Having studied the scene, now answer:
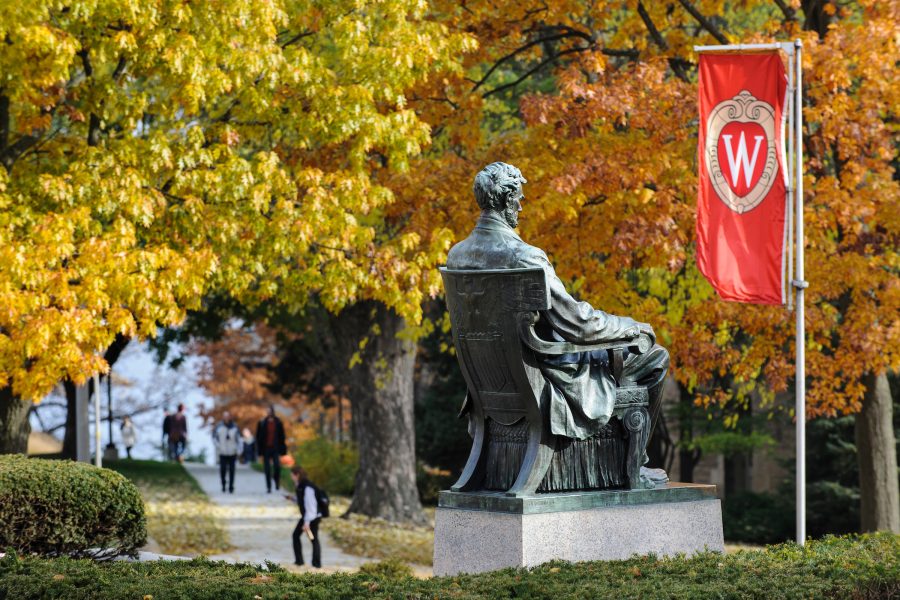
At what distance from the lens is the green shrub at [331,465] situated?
92.6 feet

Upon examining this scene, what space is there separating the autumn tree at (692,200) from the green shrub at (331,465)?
1317 cm

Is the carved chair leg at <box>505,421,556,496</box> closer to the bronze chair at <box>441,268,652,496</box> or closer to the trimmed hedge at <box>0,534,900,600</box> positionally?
the bronze chair at <box>441,268,652,496</box>

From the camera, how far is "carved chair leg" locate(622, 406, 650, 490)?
9.03 metres

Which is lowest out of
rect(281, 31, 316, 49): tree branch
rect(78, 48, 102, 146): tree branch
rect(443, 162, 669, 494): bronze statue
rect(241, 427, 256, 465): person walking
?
rect(241, 427, 256, 465): person walking

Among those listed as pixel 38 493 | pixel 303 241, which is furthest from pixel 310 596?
pixel 303 241

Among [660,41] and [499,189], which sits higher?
Result: [660,41]

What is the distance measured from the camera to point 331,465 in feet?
95.0

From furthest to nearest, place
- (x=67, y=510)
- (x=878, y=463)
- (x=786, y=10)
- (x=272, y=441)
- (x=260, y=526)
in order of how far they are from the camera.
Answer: (x=272, y=441) < (x=260, y=526) < (x=786, y=10) < (x=878, y=463) < (x=67, y=510)

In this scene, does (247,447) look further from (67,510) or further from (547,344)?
(547,344)

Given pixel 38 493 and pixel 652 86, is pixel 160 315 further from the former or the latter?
pixel 652 86

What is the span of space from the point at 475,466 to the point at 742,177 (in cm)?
435

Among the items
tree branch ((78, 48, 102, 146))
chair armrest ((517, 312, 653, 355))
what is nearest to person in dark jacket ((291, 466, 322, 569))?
tree branch ((78, 48, 102, 146))

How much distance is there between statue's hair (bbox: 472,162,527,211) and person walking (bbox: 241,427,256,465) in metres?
32.1

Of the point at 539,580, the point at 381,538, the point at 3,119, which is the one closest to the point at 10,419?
the point at 3,119
